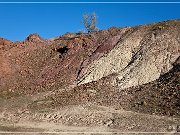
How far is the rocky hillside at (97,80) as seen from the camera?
109 ft

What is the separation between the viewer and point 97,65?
47.0 meters

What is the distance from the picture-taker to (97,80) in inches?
1720

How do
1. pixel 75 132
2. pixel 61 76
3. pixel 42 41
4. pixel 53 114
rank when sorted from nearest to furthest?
pixel 75 132 → pixel 53 114 → pixel 61 76 → pixel 42 41

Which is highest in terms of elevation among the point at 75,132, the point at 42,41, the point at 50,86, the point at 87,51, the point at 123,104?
the point at 42,41

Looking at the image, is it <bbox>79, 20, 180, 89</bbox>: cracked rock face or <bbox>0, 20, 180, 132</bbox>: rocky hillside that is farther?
<bbox>79, 20, 180, 89</bbox>: cracked rock face

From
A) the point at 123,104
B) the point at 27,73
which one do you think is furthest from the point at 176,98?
the point at 27,73

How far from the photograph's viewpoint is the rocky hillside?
33.2m

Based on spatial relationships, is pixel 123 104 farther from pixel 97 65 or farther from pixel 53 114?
pixel 97 65

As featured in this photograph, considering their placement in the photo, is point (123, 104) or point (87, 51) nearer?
point (123, 104)

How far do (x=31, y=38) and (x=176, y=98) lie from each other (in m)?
31.1

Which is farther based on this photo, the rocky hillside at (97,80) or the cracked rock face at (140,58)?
the cracked rock face at (140,58)

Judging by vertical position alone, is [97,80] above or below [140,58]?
below

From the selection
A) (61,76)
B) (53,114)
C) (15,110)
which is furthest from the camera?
(61,76)

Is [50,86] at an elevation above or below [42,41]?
below
